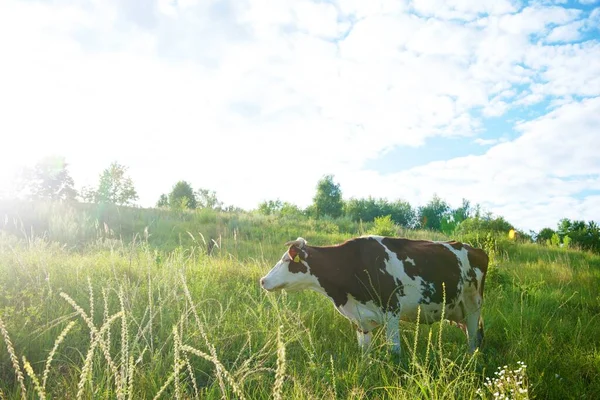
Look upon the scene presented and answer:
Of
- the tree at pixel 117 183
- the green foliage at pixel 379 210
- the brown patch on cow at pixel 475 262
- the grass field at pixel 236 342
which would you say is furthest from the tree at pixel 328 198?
the brown patch on cow at pixel 475 262

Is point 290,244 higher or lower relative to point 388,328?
higher

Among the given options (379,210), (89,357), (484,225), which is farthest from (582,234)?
(379,210)

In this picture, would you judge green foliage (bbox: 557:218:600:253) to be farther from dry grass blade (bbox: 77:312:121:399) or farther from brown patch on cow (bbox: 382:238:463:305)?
dry grass blade (bbox: 77:312:121:399)

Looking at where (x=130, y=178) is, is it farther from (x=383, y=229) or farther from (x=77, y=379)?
(x=77, y=379)

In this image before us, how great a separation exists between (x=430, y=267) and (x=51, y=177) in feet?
170

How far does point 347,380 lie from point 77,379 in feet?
7.41

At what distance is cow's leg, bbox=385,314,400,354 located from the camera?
4.35 meters

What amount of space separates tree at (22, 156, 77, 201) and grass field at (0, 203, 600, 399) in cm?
4436

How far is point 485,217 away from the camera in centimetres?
1920

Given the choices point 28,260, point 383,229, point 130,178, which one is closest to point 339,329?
point 28,260

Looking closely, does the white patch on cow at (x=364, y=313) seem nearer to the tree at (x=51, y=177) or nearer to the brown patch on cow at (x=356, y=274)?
the brown patch on cow at (x=356, y=274)

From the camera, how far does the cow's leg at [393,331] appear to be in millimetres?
4352

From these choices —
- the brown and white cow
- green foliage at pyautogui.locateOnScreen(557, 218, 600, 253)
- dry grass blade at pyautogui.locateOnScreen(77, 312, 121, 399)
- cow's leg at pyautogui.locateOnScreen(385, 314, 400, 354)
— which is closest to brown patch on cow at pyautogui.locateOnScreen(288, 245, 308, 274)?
the brown and white cow

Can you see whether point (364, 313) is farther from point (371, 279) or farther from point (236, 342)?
point (236, 342)
